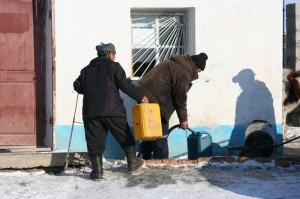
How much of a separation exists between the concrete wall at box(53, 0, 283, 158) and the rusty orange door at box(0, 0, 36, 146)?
824 millimetres

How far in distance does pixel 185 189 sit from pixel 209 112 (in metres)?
2.44

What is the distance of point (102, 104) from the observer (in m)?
7.18

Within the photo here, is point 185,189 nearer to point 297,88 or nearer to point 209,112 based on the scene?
point 209,112

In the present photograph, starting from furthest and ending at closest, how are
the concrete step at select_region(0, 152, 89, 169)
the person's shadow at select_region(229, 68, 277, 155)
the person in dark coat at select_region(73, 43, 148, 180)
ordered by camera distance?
the person's shadow at select_region(229, 68, 277, 155), the concrete step at select_region(0, 152, 89, 169), the person in dark coat at select_region(73, 43, 148, 180)

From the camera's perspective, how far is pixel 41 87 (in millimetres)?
9055

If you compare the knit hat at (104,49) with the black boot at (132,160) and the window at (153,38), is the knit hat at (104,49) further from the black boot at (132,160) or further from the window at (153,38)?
the window at (153,38)

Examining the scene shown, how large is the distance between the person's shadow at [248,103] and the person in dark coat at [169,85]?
3.65 feet

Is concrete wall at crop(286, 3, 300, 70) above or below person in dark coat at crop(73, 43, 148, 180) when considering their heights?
above

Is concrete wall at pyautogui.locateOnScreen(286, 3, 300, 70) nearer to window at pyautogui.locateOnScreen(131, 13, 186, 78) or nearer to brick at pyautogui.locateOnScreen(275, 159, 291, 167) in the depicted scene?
window at pyautogui.locateOnScreen(131, 13, 186, 78)

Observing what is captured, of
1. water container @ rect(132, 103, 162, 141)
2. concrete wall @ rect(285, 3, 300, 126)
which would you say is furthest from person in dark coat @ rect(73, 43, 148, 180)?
concrete wall @ rect(285, 3, 300, 126)

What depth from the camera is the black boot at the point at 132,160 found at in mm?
7473

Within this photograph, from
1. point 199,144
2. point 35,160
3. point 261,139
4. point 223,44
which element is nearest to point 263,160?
point 261,139

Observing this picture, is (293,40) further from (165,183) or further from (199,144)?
(165,183)

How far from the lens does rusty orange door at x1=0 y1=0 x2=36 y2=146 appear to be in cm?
889
